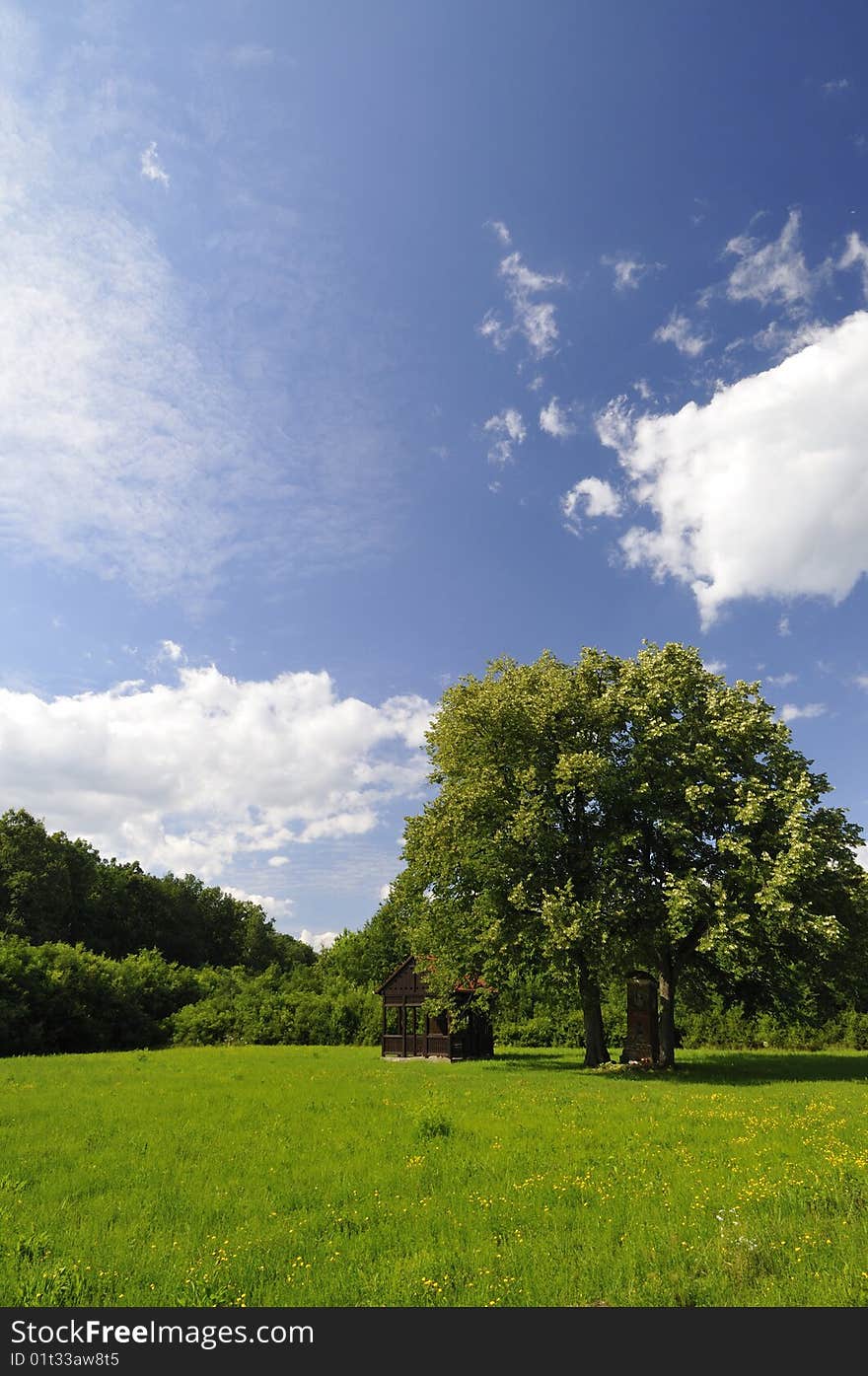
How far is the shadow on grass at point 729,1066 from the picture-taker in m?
28.2

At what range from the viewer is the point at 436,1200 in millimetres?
10656

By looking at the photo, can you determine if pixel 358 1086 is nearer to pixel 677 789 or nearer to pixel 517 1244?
pixel 677 789

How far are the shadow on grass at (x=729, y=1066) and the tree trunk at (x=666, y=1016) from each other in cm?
73

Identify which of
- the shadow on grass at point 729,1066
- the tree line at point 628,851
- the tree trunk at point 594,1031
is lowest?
the shadow on grass at point 729,1066

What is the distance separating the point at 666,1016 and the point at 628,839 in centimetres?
1011

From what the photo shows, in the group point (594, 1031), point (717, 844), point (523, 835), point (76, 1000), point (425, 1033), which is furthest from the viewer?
point (76, 1000)

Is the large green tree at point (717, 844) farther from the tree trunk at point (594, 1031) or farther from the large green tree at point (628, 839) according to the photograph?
the tree trunk at point (594, 1031)

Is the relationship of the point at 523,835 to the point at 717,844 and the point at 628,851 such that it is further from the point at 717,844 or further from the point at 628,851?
the point at 717,844

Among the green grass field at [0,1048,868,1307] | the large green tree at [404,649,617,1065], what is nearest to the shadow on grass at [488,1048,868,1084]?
the large green tree at [404,649,617,1065]

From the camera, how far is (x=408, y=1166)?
12633 mm

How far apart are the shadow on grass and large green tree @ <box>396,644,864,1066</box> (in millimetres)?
2243

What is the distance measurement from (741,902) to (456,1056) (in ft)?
72.1

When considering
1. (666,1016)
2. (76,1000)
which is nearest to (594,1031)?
(666,1016)

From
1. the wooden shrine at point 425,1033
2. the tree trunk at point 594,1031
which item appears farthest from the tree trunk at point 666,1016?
the wooden shrine at point 425,1033
